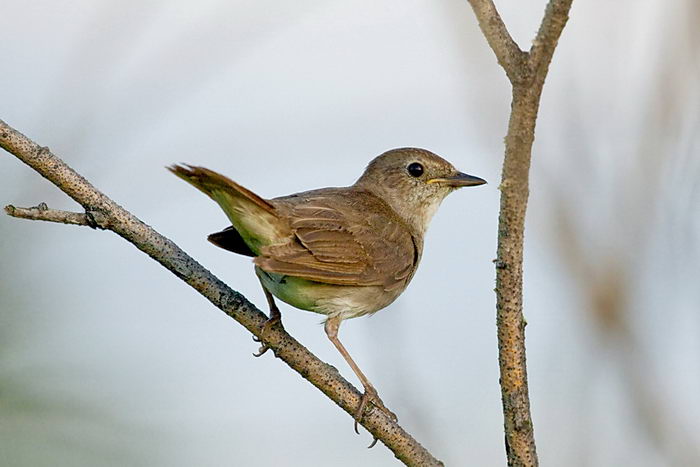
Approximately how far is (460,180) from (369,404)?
2.33 m

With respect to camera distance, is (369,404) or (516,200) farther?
(369,404)

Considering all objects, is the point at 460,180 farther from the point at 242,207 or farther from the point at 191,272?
the point at 191,272

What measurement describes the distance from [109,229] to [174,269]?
0.86 feet

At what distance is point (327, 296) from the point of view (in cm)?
408

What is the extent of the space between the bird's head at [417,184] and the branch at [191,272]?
2.21 metres

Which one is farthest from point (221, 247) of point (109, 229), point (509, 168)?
point (509, 168)

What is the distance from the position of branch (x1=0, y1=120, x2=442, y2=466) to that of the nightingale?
86mm

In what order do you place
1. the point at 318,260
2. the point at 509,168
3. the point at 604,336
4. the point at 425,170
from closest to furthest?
1. the point at 509,168
2. the point at 604,336
3. the point at 318,260
4. the point at 425,170

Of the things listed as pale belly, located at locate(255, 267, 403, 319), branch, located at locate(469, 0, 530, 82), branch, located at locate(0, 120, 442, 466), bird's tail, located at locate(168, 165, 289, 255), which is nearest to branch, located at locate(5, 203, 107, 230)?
branch, located at locate(0, 120, 442, 466)

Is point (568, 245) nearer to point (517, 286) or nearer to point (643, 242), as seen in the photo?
point (643, 242)

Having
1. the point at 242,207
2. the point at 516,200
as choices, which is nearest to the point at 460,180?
the point at 242,207

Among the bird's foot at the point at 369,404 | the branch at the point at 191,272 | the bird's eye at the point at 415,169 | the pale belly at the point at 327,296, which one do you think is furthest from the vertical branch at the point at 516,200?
the bird's eye at the point at 415,169

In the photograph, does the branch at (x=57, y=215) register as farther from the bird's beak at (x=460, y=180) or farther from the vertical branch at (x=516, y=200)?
the bird's beak at (x=460, y=180)

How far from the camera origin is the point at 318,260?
12.8 ft
